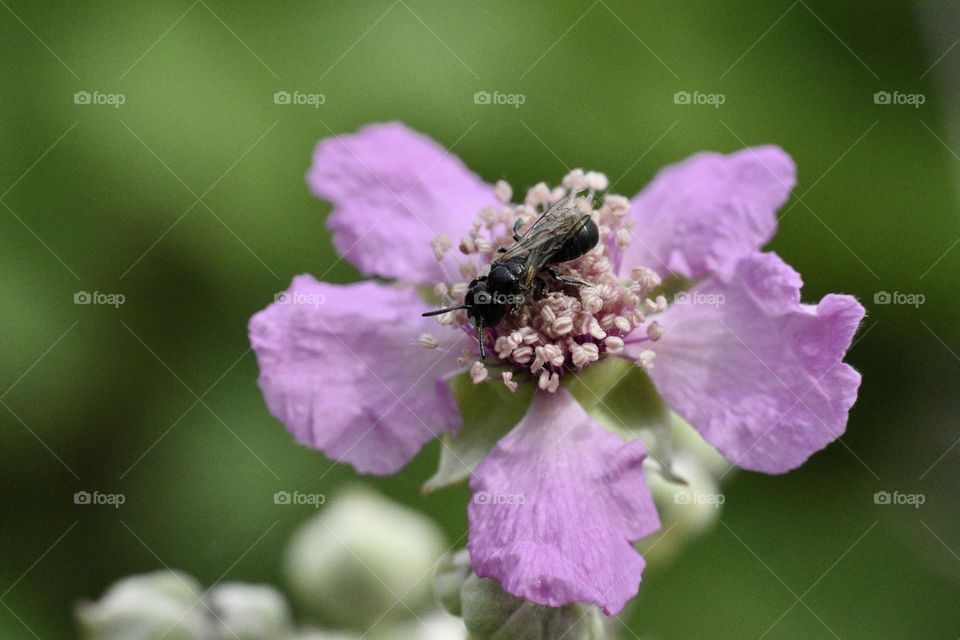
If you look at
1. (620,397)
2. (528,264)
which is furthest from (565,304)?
(620,397)

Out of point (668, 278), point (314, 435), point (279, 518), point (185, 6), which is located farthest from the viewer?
point (185, 6)

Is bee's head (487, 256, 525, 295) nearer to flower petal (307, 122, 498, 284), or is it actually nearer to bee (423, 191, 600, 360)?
bee (423, 191, 600, 360)

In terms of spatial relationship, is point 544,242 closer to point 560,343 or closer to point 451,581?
point 560,343

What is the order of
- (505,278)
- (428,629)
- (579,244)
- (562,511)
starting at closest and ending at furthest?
(562,511) → (505,278) → (579,244) → (428,629)

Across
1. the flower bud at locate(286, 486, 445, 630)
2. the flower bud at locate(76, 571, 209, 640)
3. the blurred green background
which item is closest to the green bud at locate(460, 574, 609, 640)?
the flower bud at locate(286, 486, 445, 630)

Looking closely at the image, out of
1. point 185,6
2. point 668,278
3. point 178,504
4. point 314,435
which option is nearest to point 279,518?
point 178,504

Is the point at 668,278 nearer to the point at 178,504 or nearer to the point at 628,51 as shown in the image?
the point at 628,51

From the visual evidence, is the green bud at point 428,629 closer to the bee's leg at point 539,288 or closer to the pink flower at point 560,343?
the pink flower at point 560,343
